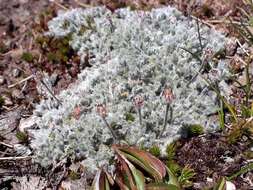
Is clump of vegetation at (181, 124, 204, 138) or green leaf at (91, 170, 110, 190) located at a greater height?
clump of vegetation at (181, 124, 204, 138)

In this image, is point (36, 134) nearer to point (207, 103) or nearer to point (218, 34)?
point (207, 103)

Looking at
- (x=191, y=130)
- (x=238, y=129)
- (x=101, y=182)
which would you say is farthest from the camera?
(x=191, y=130)

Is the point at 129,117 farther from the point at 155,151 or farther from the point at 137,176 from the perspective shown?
the point at 137,176

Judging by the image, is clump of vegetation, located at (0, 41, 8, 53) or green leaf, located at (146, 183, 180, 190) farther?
clump of vegetation, located at (0, 41, 8, 53)

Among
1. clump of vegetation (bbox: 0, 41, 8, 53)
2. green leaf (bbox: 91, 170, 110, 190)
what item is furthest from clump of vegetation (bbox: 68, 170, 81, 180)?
clump of vegetation (bbox: 0, 41, 8, 53)

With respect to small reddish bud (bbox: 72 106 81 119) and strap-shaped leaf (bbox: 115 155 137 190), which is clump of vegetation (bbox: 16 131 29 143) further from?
strap-shaped leaf (bbox: 115 155 137 190)

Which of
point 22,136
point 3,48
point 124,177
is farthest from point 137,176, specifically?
point 3,48

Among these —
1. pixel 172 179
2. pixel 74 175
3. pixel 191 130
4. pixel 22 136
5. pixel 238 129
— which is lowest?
pixel 74 175

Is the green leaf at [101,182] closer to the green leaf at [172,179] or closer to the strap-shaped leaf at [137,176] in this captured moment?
the strap-shaped leaf at [137,176]
